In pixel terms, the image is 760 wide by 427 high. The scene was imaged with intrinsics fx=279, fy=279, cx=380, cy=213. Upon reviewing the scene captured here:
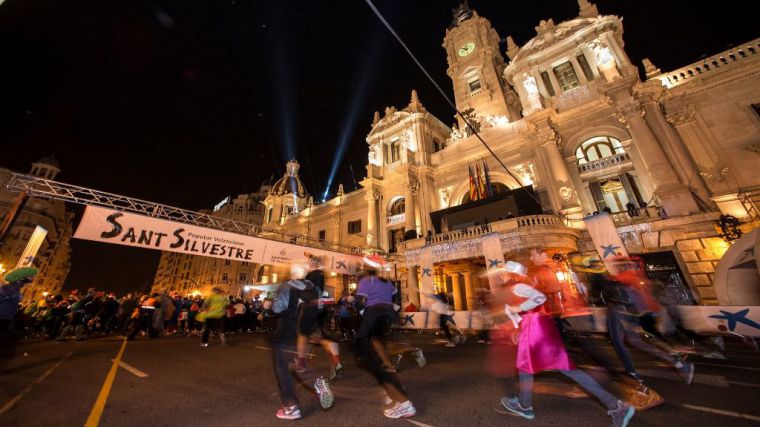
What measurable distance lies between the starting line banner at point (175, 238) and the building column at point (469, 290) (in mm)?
12035

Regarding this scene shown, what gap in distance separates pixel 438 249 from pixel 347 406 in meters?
13.9

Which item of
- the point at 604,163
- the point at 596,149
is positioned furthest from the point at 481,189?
the point at 596,149

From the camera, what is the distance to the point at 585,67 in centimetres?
1927

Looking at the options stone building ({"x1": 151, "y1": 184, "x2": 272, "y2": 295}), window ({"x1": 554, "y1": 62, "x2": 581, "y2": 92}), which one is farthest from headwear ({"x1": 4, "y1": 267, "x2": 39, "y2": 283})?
stone building ({"x1": 151, "y1": 184, "x2": 272, "y2": 295})

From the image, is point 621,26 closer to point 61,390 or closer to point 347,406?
point 347,406

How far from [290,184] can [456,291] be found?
2902cm

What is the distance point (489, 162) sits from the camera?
811 inches

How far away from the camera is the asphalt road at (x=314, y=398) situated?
120 inches

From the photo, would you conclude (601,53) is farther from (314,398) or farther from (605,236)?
(314,398)

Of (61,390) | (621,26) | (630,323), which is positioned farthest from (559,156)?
(61,390)

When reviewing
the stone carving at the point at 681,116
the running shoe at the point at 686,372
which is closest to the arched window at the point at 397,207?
the stone carving at the point at 681,116

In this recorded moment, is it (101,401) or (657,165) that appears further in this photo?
(657,165)

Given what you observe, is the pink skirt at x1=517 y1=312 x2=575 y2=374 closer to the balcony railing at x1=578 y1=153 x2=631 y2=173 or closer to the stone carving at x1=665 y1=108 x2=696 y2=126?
the balcony railing at x1=578 y1=153 x2=631 y2=173

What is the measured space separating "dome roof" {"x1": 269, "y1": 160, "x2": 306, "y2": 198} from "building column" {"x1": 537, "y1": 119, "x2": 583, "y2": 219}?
3127cm
